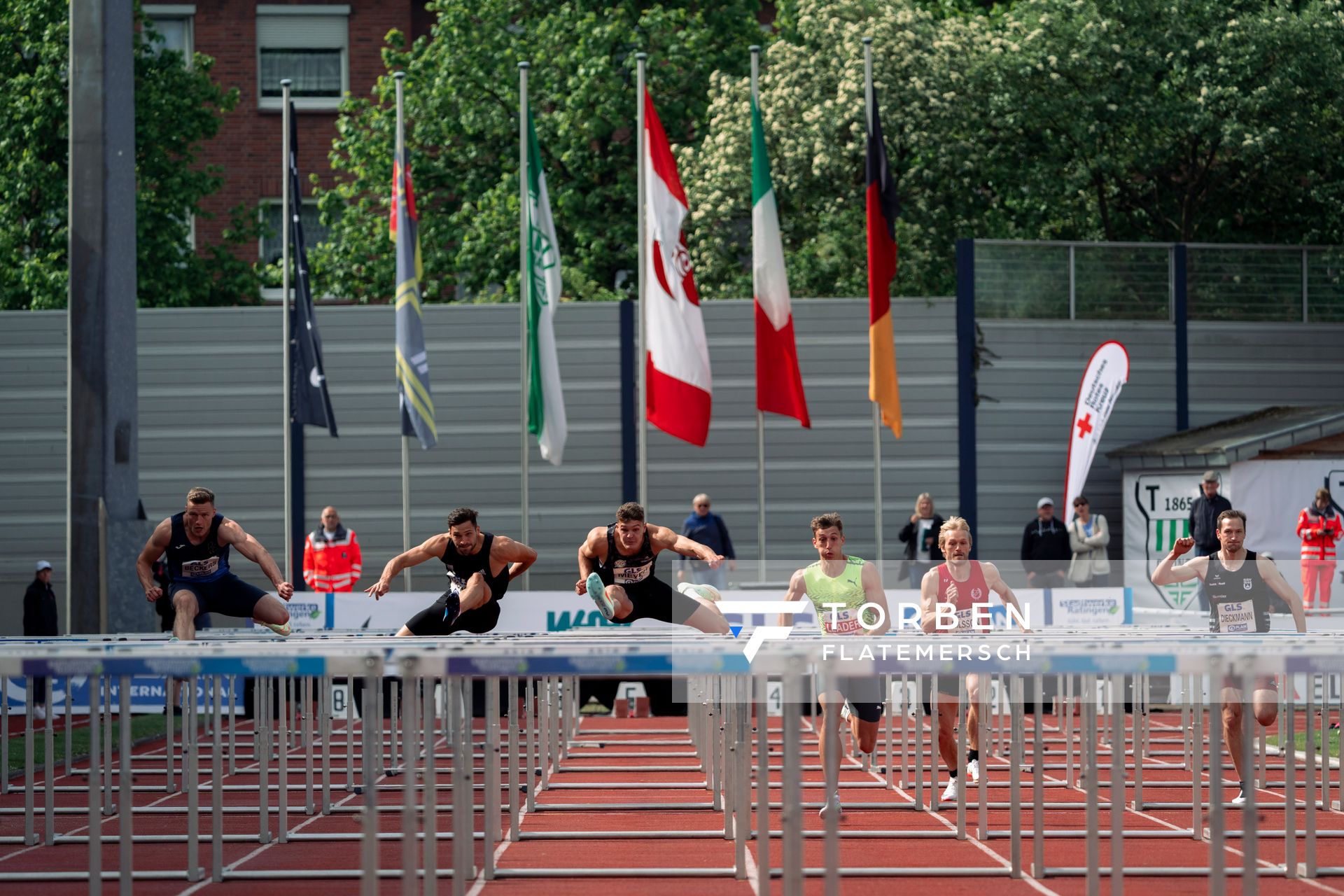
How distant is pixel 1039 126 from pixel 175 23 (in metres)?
19.4

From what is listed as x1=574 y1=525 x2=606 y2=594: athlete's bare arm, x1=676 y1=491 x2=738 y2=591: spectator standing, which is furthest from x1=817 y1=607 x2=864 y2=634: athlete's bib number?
x1=676 y1=491 x2=738 y2=591: spectator standing

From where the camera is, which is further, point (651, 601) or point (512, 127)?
point (512, 127)

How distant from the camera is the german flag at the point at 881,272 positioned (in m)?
23.5

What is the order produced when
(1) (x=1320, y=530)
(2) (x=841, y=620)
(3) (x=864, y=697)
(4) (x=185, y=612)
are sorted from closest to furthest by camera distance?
(3) (x=864, y=697) < (2) (x=841, y=620) < (4) (x=185, y=612) < (1) (x=1320, y=530)

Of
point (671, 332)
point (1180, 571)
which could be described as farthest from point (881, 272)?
point (1180, 571)

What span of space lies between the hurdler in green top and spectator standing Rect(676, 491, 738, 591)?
27.4ft

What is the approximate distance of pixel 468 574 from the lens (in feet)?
43.3

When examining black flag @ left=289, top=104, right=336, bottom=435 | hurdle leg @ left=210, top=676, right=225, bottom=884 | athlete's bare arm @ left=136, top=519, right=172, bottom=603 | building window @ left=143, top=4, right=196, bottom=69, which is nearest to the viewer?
hurdle leg @ left=210, top=676, right=225, bottom=884

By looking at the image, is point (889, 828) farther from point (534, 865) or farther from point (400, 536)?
point (400, 536)

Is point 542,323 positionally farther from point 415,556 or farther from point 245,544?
point 415,556

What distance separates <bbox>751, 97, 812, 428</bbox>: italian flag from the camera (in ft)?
76.2

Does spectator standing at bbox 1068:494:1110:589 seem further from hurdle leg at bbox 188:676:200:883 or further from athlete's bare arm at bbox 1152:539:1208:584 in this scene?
hurdle leg at bbox 188:676:200:883

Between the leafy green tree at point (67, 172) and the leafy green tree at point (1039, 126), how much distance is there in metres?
9.59

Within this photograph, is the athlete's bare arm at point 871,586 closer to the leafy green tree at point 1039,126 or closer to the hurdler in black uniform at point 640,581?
the hurdler in black uniform at point 640,581
